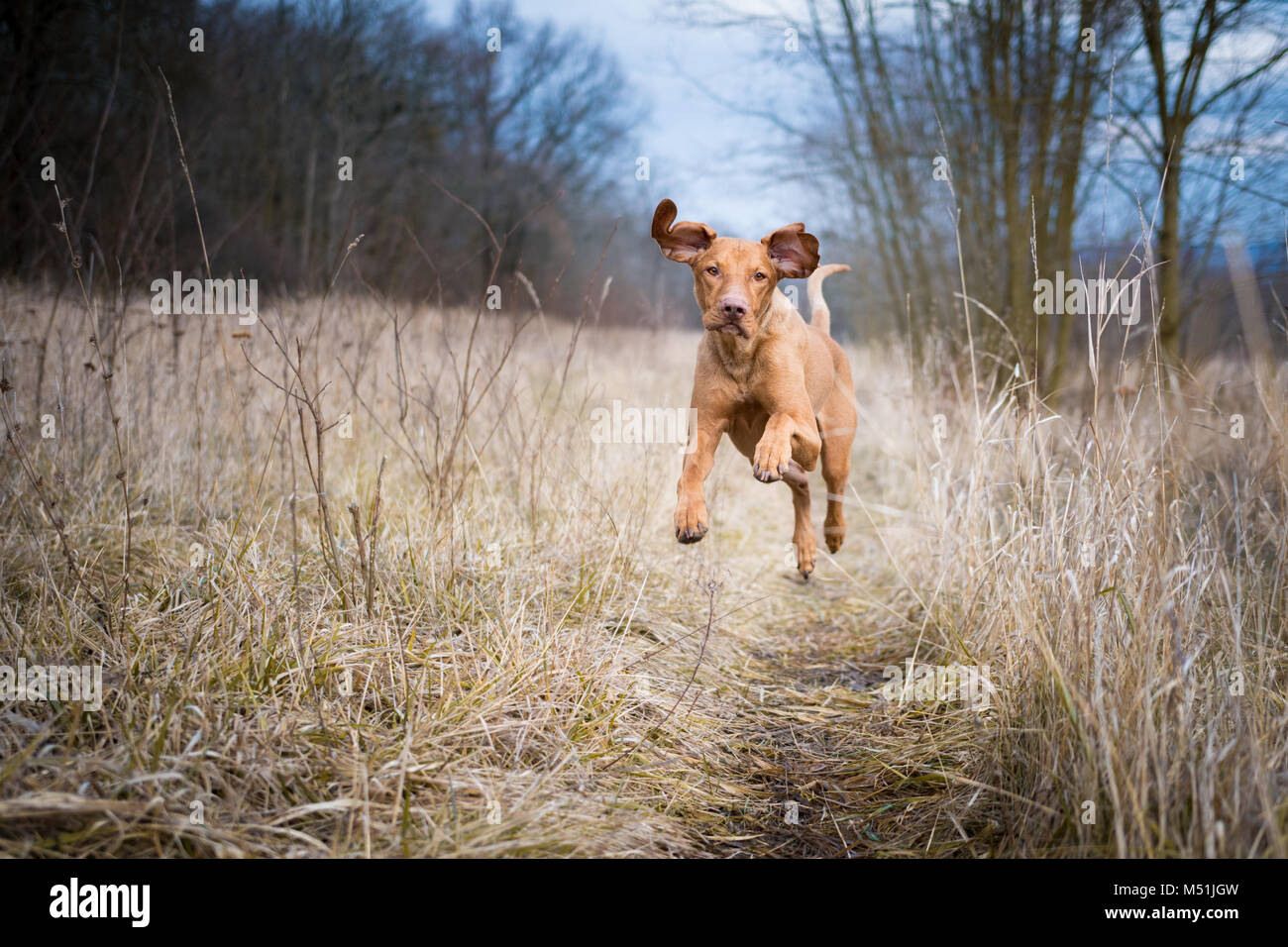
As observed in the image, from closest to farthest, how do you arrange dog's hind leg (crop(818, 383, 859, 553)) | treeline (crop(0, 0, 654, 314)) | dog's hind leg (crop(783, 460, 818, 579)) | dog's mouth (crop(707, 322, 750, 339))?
dog's mouth (crop(707, 322, 750, 339))
dog's hind leg (crop(783, 460, 818, 579))
dog's hind leg (crop(818, 383, 859, 553))
treeline (crop(0, 0, 654, 314))

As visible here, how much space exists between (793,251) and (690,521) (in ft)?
3.37

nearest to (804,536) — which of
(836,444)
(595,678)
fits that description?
(836,444)

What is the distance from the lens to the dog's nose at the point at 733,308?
239 centimetres

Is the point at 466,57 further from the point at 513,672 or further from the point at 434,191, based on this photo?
the point at 513,672

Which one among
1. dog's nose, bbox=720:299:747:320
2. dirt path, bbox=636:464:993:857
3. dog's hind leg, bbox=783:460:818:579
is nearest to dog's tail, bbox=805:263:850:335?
dog's hind leg, bbox=783:460:818:579

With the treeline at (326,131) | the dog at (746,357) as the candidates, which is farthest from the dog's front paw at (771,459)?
the treeline at (326,131)

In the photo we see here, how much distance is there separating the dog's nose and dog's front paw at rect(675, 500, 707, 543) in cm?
60

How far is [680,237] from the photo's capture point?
2.76 metres

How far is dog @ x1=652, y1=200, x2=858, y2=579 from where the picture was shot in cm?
249

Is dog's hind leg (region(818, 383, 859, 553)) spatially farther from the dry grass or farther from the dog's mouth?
the dog's mouth

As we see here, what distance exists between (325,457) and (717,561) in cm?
261

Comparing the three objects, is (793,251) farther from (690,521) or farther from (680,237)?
(690,521)
